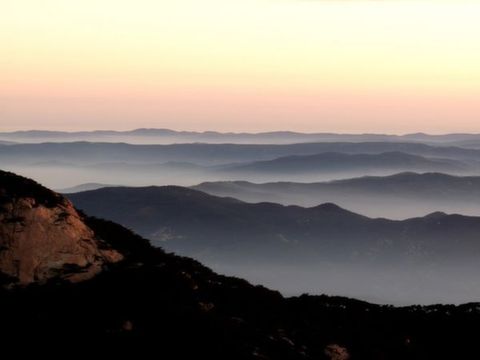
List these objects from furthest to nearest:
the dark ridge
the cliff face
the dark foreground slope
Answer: the dark ridge
the cliff face
the dark foreground slope

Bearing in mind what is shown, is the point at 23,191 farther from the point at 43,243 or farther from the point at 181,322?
the point at 181,322

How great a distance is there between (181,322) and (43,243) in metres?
11.3

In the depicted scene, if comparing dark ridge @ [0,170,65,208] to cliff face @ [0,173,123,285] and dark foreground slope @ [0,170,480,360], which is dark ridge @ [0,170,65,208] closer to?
cliff face @ [0,173,123,285]

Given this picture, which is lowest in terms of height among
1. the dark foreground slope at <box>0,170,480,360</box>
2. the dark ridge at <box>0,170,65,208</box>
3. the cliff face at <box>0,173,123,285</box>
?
the dark foreground slope at <box>0,170,480,360</box>

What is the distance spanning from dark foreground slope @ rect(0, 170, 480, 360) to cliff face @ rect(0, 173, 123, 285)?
67 cm

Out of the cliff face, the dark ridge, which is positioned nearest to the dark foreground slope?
the dark ridge

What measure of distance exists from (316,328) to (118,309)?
1345 cm

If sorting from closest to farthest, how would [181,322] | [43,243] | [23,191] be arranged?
[181,322], [43,243], [23,191]

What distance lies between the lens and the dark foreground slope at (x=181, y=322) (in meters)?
39.7

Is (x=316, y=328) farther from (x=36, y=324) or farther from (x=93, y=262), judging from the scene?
(x=36, y=324)

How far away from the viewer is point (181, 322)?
4247cm

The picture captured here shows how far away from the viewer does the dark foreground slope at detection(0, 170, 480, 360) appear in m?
39.7

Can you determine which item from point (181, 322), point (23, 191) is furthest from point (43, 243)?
point (181, 322)

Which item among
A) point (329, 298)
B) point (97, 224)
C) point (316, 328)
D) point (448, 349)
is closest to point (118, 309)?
point (316, 328)
